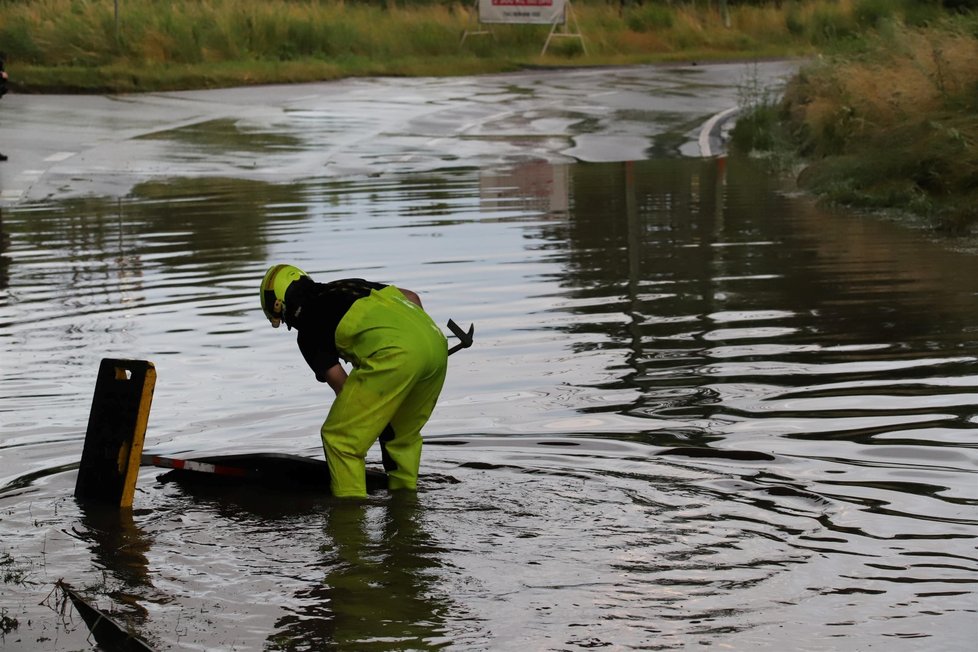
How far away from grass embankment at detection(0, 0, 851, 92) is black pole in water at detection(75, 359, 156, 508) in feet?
82.4

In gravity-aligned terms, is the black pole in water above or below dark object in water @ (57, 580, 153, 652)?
above

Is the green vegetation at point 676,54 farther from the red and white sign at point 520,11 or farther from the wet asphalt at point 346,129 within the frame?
the wet asphalt at point 346,129

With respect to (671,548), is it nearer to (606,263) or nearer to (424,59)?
(606,263)

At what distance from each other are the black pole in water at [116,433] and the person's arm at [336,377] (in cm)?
76

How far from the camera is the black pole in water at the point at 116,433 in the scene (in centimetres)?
674

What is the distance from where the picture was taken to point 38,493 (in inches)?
280

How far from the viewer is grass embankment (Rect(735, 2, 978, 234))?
1502 cm

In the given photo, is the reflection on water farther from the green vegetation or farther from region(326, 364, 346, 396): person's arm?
the green vegetation

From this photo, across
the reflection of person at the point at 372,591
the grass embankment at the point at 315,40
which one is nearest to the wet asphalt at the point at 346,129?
the grass embankment at the point at 315,40

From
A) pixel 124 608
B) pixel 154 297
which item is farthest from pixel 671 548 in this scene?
pixel 154 297

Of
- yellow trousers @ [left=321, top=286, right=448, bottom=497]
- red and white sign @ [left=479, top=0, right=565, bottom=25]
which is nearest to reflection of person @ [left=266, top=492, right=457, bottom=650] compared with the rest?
yellow trousers @ [left=321, top=286, right=448, bottom=497]

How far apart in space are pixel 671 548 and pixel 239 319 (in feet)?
20.0

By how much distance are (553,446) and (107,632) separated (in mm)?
2929

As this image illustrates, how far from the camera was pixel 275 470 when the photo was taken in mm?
7070
